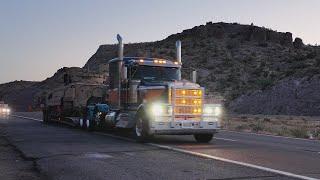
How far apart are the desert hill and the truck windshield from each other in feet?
2.67

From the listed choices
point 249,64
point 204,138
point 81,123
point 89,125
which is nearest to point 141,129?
point 204,138

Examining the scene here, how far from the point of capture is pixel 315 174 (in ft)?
38.5

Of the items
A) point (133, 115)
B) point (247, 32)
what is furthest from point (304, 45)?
point (133, 115)

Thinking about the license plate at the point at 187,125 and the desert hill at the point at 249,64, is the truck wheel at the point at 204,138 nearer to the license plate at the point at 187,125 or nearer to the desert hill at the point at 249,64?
the license plate at the point at 187,125

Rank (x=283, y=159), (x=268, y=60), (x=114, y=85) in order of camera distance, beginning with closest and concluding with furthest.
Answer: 1. (x=283, y=159)
2. (x=114, y=85)
3. (x=268, y=60)

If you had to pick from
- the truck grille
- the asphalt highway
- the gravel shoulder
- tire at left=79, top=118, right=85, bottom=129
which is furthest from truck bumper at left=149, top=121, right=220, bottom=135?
tire at left=79, top=118, right=85, bottom=129

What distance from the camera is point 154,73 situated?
71.1ft

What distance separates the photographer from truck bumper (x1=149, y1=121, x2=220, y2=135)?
19.3 m

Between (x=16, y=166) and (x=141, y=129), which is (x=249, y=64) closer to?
(x=141, y=129)

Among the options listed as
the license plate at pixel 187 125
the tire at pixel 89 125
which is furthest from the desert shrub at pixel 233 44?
the license plate at pixel 187 125

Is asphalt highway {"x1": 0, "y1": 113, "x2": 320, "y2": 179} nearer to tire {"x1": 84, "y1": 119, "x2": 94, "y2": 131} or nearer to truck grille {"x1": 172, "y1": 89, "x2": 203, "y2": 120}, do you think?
truck grille {"x1": 172, "y1": 89, "x2": 203, "y2": 120}

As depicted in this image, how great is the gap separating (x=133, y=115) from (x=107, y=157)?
6.11 metres

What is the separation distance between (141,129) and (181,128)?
139cm

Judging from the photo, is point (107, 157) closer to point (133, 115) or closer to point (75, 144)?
point (75, 144)
